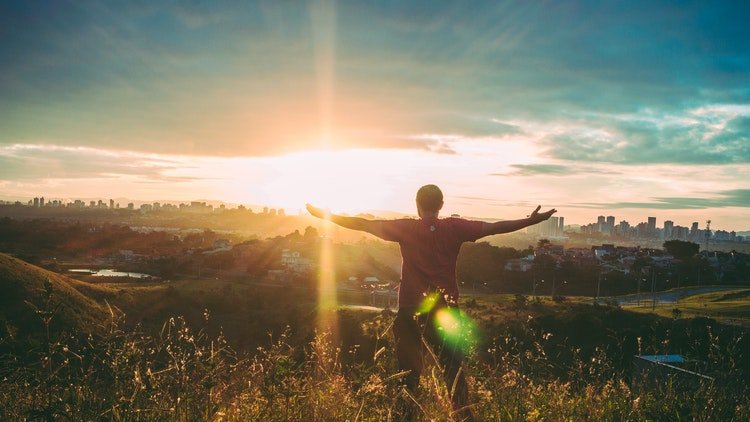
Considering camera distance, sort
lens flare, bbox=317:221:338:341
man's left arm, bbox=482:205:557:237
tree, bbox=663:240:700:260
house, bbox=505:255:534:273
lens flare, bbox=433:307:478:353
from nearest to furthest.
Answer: lens flare, bbox=433:307:478:353 → man's left arm, bbox=482:205:557:237 → lens flare, bbox=317:221:338:341 → house, bbox=505:255:534:273 → tree, bbox=663:240:700:260

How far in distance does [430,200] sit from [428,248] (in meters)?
0.48

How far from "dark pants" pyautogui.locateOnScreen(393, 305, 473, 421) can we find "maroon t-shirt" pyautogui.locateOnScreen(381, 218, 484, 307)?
0.26 meters

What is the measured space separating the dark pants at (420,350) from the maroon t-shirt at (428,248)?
10.1 inches

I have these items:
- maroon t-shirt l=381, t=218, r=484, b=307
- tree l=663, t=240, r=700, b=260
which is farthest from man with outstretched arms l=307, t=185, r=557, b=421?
tree l=663, t=240, r=700, b=260

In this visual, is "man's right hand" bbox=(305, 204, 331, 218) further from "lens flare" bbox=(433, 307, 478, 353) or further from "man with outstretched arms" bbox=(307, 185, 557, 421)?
"lens flare" bbox=(433, 307, 478, 353)

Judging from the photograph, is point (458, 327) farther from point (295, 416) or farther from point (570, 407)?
point (295, 416)

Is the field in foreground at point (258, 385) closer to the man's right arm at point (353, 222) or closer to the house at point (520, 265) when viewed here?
the man's right arm at point (353, 222)

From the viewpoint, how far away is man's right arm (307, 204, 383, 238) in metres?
5.19

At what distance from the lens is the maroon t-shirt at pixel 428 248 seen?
16.5ft

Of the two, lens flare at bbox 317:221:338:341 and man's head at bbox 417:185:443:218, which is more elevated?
man's head at bbox 417:185:443:218

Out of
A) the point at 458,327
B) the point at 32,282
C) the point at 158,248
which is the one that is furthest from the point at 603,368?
the point at 158,248

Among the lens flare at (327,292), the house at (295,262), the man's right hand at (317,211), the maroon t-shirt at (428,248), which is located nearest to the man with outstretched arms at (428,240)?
the maroon t-shirt at (428,248)

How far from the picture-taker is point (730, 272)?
348 feet


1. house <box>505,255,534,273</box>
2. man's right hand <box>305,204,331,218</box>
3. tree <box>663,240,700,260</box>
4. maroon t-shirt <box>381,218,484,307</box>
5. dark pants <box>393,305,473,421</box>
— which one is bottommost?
house <box>505,255,534,273</box>
